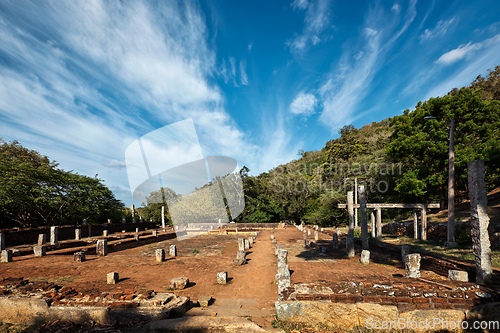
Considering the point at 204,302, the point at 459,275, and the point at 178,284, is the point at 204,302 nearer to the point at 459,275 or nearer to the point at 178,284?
the point at 178,284

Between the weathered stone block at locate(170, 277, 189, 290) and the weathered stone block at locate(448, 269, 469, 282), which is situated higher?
the weathered stone block at locate(448, 269, 469, 282)

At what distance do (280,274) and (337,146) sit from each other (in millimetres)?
40414

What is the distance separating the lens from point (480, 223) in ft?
19.0

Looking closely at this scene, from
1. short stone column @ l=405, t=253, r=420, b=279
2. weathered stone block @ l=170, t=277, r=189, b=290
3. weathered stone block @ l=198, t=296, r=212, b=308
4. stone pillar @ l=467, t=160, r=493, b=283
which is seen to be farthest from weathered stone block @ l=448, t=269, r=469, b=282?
weathered stone block @ l=170, t=277, r=189, b=290

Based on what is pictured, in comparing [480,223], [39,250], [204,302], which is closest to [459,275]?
[480,223]

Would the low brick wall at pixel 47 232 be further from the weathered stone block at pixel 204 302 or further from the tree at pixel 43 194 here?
the weathered stone block at pixel 204 302

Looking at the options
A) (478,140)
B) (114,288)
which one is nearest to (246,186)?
(478,140)

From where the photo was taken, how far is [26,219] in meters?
20.7

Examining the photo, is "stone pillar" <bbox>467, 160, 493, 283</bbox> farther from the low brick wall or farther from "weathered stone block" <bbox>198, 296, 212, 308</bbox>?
the low brick wall

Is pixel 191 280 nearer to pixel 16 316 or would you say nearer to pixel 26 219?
pixel 16 316

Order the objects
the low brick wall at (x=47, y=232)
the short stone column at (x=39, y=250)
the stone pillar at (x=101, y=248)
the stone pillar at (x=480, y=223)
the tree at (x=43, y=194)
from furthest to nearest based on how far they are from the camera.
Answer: the tree at (x=43, y=194)
the low brick wall at (x=47, y=232)
the stone pillar at (x=101, y=248)
the short stone column at (x=39, y=250)
the stone pillar at (x=480, y=223)

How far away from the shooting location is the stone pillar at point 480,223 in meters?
5.62

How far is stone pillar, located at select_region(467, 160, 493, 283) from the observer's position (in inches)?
221

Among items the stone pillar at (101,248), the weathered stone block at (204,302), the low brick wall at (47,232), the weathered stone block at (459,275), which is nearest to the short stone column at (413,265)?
the weathered stone block at (459,275)
